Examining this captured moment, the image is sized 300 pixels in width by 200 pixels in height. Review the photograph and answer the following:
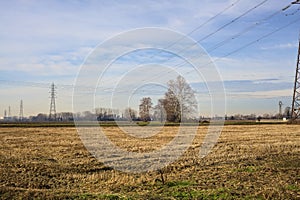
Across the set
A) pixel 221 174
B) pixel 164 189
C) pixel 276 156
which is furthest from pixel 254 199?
pixel 276 156

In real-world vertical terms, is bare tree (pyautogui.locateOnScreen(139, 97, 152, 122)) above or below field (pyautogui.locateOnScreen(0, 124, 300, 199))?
above

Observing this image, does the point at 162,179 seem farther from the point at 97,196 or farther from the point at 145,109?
the point at 145,109

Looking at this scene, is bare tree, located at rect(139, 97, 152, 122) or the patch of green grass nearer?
the patch of green grass

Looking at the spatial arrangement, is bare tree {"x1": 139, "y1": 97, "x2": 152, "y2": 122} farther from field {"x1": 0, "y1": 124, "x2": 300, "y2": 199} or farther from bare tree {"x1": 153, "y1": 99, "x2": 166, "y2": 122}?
field {"x1": 0, "y1": 124, "x2": 300, "y2": 199}

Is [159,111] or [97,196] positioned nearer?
[97,196]

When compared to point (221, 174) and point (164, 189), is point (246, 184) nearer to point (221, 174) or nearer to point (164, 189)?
point (221, 174)

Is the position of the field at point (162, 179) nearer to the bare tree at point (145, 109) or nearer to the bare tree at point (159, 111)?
the bare tree at point (145, 109)

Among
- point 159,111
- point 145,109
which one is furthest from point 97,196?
point 159,111

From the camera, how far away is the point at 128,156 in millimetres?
21109

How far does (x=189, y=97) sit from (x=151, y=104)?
804 cm

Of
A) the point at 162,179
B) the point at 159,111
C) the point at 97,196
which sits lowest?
the point at 97,196

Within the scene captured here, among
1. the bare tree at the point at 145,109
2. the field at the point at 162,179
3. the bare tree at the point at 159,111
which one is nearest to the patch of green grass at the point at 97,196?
the field at the point at 162,179

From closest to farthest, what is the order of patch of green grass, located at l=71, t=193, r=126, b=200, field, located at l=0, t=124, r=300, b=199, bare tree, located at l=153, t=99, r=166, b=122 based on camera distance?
patch of green grass, located at l=71, t=193, r=126, b=200, field, located at l=0, t=124, r=300, b=199, bare tree, located at l=153, t=99, r=166, b=122

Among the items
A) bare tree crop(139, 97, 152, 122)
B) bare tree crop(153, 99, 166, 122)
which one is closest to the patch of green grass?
bare tree crop(139, 97, 152, 122)
